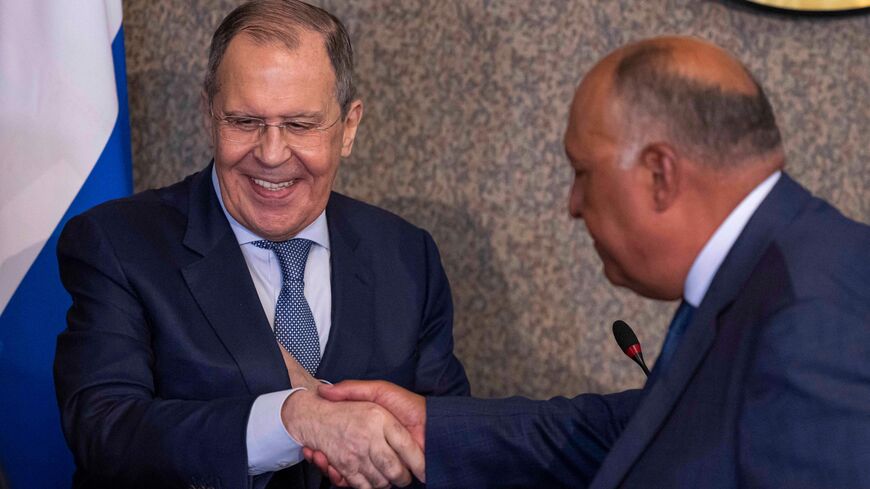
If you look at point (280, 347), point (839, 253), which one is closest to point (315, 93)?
point (280, 347)

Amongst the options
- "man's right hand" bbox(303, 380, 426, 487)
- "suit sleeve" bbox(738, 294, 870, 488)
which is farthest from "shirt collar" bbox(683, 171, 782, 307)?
"man's right hand" bbox(303, 380, 426, 487)

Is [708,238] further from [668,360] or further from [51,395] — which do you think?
[51,395]

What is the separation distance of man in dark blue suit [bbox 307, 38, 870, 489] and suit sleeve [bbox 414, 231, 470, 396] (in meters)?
0.77

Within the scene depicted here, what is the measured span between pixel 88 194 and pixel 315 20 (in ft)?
2.45

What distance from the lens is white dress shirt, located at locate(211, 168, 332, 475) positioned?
1.88 metres

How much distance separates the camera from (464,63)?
111 inches

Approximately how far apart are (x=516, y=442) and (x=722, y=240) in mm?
717

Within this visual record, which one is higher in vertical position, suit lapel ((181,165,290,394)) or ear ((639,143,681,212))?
ear ((639,143,681,212))

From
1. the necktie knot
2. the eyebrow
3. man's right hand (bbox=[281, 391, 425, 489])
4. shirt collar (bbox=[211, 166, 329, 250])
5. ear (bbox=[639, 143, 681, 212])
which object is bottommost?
man's right hand (bbox=[281, 391, 425, 489])

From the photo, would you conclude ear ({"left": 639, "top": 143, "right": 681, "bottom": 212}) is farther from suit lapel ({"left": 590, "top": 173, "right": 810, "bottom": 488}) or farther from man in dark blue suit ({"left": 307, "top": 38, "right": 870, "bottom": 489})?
suit lapel ({"left": 590, "top": 173, "right": 810, "bottom": 488})

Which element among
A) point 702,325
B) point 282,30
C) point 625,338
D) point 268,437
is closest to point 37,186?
Answer: point 282,30

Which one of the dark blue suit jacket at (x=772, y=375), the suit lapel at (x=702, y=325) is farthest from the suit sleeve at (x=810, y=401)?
the suit lapel at (x=702, y=325)

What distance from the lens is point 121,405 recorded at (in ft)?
6.15

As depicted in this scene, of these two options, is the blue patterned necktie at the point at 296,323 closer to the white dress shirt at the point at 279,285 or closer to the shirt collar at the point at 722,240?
the white dress shirt at the point at 279,285
